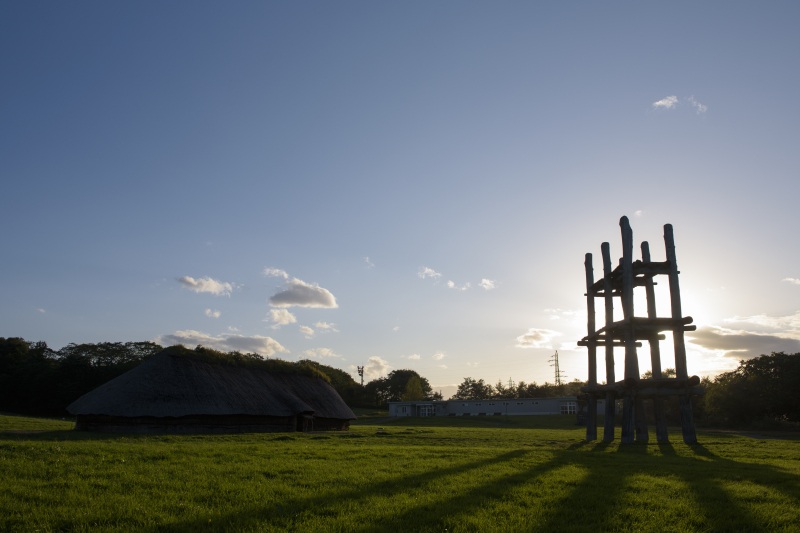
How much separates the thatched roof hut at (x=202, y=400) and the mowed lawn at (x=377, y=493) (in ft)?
57.0

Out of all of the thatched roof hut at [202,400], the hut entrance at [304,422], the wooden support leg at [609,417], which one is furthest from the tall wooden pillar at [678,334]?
the hut entrance at [304,422]

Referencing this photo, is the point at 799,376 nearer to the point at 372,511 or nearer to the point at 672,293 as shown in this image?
the point at 672,293

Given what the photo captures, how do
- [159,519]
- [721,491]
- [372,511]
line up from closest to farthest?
[159,519] → [372,511] → [721,491]

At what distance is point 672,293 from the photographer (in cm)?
2567

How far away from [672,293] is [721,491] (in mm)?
15940

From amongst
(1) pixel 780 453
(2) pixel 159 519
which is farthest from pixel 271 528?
(1) pixel 780 453

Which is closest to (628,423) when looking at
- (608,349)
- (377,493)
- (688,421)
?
(688,421)

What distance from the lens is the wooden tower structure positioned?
2503cm

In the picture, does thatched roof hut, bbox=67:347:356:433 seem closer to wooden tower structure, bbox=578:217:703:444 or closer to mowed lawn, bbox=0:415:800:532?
mowed lawn, bbox=0:415:800:532

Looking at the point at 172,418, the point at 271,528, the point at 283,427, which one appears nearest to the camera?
the point at 271,528

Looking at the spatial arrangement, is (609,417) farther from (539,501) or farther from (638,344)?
(539,501)

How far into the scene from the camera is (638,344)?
2744 cm

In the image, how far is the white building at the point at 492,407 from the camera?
9088 centimetres

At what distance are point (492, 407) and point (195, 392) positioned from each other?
68.3m
